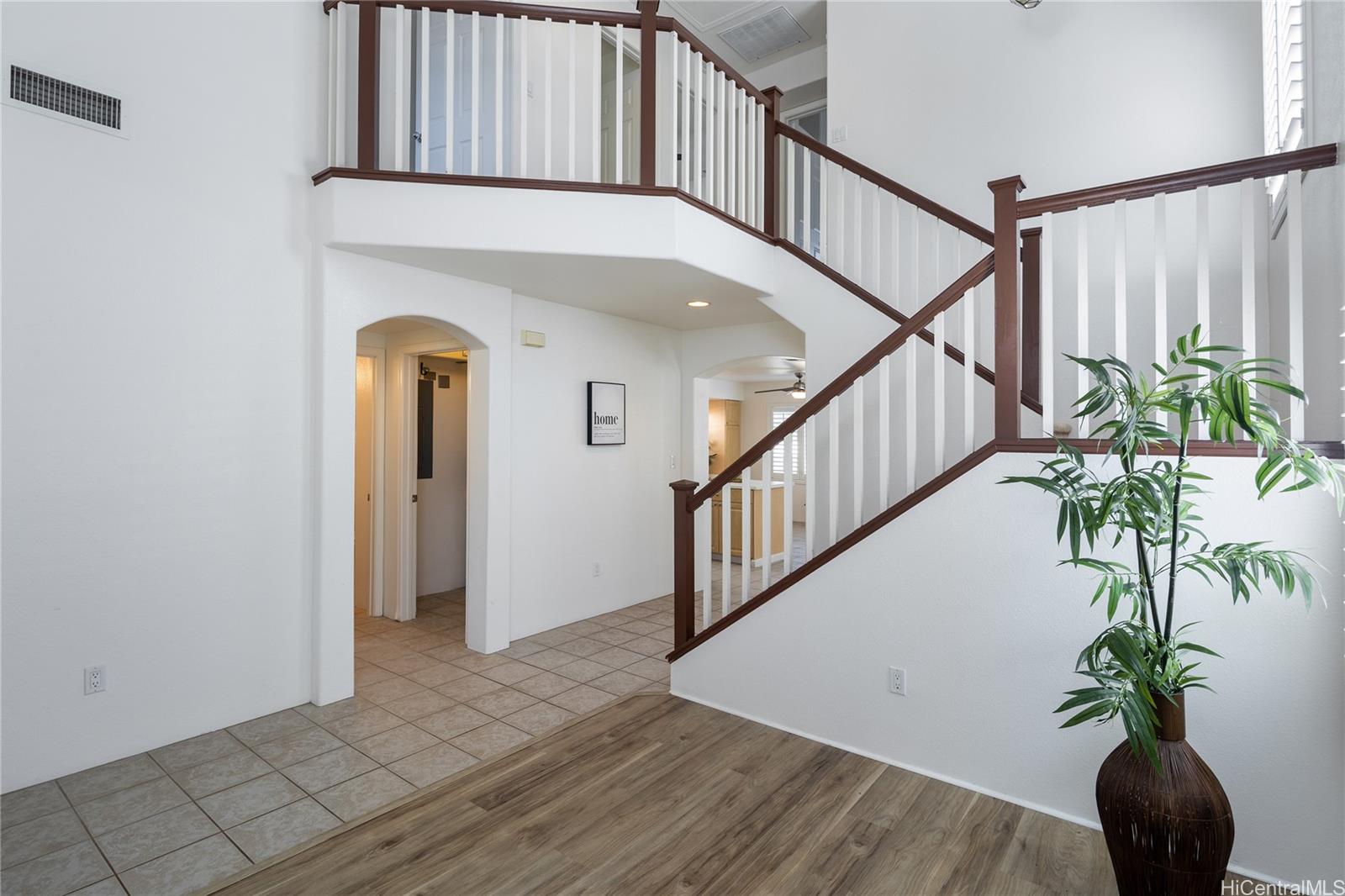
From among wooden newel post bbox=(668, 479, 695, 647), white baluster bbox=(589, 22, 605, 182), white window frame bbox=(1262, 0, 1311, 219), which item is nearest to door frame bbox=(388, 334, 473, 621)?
white baluster bbox=(589, 22, 605, 182)

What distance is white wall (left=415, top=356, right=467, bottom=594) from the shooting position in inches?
235

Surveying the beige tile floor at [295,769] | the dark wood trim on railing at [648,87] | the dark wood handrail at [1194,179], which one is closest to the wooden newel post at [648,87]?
the dark wood trim on railing at [648,87]

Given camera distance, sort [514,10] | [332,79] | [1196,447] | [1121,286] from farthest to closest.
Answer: [332,79] < [514,10] < [1121,286] < [1196,447]

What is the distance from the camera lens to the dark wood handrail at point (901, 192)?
3.85m

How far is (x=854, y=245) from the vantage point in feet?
14.0

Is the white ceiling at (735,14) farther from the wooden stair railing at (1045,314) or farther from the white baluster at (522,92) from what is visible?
the wooden stair railing at (1045,314)

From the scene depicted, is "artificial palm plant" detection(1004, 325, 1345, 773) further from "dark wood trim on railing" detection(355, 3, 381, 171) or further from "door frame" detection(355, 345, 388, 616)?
"door frame" detection(355, 345, 388, 616)

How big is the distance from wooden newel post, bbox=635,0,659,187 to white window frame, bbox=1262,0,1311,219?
273 cm

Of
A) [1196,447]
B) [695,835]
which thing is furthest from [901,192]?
[695,835]

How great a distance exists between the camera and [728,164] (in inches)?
164

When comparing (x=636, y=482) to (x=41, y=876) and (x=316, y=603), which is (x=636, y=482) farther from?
(x=41, y=876)

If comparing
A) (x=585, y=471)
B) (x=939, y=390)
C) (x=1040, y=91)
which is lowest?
(x=585, y=471)

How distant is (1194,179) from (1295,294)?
502mm

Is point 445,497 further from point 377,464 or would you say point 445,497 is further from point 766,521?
point 766,521
